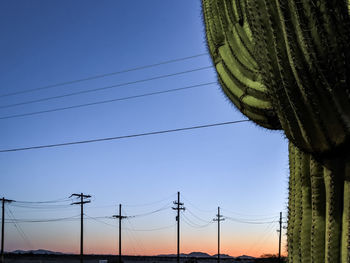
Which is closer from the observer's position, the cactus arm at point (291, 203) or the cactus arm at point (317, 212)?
the cactus arm at point (317, 212)

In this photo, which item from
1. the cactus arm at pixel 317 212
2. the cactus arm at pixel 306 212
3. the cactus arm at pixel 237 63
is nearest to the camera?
the cactus arm at pixel 317 212

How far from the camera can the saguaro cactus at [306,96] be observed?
11.4 feet

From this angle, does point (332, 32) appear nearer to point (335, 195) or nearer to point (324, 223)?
point (335, 195)

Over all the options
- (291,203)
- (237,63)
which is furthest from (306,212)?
(237,63)

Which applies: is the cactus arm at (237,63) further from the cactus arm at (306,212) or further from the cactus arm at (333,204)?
the cactus arm at (333,204)

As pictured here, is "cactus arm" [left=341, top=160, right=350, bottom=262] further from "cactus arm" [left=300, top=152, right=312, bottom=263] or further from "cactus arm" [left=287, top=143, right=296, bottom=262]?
"cactus arm" [left=287, top=143, right=296, bottom=262]

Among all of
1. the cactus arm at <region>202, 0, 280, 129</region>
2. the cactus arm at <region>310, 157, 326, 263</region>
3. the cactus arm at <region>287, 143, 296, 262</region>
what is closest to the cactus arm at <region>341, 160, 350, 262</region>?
the cactus arm at <region>310, 157, 326, 263</region>

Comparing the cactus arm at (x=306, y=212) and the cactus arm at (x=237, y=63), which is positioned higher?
the cactus arm at (x=237, y=63)

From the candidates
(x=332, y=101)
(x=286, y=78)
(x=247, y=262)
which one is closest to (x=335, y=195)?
(x=332, y=101)

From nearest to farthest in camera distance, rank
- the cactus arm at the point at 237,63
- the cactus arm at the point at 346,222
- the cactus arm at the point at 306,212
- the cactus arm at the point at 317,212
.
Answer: the cactus arm at the point at 346,222 → the cactus arm at the point at 317,212 → the cactus arm at the point at 306,212 → the cactus arm at the point at 237,63

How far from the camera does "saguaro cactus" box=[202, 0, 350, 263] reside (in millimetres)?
3482

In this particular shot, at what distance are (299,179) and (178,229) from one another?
3739cm

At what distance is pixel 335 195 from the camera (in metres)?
3.93

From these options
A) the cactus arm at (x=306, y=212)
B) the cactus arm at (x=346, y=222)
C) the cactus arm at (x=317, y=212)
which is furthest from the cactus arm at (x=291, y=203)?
the cactus arm at (x=346, y=222)
